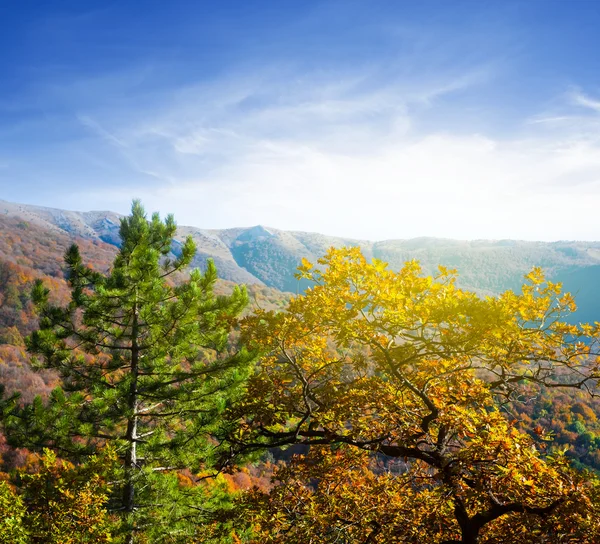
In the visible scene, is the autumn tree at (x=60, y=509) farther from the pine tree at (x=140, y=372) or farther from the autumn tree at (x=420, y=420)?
the pine tree at (x=140, y=372)

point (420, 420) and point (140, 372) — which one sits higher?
point (420, 420)

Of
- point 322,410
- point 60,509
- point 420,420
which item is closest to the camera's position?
point 60,509

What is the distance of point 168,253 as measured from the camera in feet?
30.0

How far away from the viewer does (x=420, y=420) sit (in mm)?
4711

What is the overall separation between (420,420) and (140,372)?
6094 millimetres

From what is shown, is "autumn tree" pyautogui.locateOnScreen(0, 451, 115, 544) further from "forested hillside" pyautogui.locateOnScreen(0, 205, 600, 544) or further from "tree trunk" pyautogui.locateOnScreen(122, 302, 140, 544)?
"tree trunk" pyautogui.locateOnScreen(122, 302, 140, 544)

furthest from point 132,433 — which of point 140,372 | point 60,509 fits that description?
point 60,509

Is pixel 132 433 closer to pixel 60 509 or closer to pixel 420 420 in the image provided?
pixel 60 509

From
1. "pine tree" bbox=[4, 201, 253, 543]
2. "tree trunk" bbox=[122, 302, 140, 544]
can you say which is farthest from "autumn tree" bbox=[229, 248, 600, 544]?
"tree trunk" bbox=[122, 302, 140, 544]

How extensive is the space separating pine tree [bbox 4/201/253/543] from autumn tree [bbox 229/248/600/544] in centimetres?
200

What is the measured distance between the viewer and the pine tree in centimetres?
688

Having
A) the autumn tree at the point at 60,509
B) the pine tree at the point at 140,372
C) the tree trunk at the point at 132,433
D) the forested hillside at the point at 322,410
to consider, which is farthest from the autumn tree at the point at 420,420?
the tree trunk at the point at 132,433

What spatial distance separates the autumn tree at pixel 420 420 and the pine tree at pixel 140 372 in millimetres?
1998

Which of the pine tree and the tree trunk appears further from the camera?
the tree trunk
